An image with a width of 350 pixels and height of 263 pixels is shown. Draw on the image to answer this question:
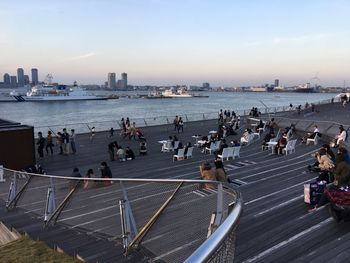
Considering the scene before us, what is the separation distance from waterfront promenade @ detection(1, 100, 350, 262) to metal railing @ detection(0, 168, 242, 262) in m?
0.03

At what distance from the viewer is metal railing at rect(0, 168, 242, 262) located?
4.64 meters

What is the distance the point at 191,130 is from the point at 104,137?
7387 millimetres

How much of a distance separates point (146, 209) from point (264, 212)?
3.50 metres

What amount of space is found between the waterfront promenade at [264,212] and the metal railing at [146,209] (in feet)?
0.10

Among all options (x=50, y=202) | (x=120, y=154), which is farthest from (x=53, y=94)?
(x=50, y=202)

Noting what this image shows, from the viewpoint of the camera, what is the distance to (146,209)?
221 inches

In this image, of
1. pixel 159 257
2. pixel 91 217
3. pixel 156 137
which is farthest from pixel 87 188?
pixel 156 137

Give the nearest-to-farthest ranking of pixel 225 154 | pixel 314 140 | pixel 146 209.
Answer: pixel 146 209 → pixel 225 154 → pixel 314 140

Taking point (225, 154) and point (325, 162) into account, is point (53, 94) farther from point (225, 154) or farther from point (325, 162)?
point (325, 162)

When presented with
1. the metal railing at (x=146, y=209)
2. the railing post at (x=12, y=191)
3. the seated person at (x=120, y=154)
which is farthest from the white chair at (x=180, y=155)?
the metal railing at (x=146, y=209)

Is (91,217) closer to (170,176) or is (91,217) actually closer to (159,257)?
(159,257)

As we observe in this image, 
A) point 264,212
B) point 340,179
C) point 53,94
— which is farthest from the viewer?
point 53,94

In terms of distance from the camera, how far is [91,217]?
6.62 meters

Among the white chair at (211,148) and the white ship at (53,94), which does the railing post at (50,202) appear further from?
the white ship at (53,94)
